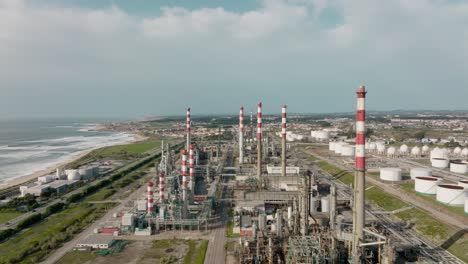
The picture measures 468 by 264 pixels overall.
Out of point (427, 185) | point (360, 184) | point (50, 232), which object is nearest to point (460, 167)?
point (427, 185)

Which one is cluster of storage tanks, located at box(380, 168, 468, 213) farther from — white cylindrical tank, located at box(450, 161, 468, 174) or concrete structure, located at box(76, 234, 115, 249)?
concrete structure, located at box(76, 234, 115, 249)

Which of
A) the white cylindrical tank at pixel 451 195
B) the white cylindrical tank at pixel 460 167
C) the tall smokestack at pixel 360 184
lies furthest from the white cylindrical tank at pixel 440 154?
the tall smokestack at pixel 360 184

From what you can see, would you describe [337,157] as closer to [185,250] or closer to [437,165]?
[437,165]

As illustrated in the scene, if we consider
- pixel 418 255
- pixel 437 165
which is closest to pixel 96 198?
pixel 418 255

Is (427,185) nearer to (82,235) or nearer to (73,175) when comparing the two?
(82,235)

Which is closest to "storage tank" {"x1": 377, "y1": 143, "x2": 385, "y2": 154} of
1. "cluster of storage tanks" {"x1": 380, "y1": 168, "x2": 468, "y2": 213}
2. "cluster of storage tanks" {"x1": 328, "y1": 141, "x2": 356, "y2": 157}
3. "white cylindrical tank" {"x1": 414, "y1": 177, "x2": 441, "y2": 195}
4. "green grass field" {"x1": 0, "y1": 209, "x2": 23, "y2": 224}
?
"cluster of storage tanks" {"x1": 328, "y1": 141, "x2": 356, "y2": 157}
